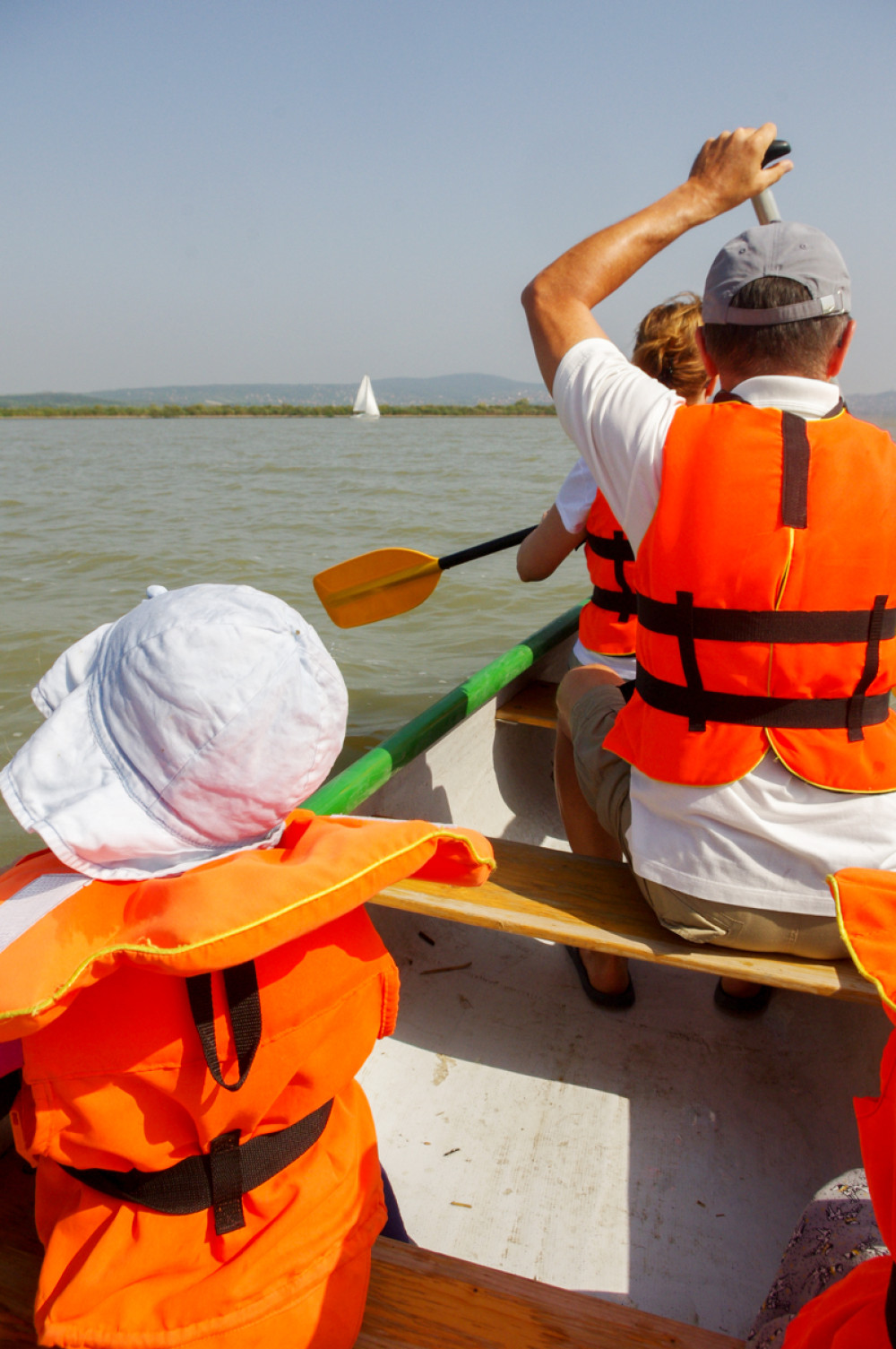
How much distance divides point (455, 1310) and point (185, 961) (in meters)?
0.74

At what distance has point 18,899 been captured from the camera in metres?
0.89

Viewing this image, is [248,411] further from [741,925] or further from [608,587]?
[741,925]

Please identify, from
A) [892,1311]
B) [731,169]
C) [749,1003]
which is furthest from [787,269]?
[749,1003]

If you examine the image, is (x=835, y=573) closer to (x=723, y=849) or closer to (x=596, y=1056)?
(x=723, y=849)

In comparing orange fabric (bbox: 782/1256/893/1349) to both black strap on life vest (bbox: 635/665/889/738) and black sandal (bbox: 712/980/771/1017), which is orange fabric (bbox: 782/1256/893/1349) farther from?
black sandal (bbox: 712/980/771/1017)

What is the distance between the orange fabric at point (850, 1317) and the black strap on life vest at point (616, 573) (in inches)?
63.8

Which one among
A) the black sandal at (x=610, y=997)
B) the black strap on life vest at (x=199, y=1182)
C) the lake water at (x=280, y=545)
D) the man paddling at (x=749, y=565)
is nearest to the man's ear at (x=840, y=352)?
the man paddling at (x=749, y=565)

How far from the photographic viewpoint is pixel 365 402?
52.5 m

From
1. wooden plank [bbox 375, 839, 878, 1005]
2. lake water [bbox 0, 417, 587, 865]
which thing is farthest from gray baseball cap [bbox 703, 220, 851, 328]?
lake water [bbox 0, 417, 587, 865]

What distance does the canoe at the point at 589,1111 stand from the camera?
168 centimetres

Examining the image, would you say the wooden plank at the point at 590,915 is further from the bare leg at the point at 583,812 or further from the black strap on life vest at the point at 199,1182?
the black strap on life vest at the point at 199,1182

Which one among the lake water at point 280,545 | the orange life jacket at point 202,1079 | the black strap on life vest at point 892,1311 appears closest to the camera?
the black strap on life vest at point 892,1311

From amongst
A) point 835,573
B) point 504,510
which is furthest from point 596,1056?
point 504,510

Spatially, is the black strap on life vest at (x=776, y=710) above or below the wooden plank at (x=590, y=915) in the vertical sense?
above
